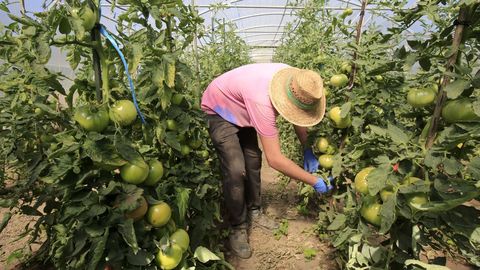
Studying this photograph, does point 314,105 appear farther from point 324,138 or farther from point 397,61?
point 397,61

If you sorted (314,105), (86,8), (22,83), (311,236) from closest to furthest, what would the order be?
(86,8) → (22,83) → (314,105) → (311,236)

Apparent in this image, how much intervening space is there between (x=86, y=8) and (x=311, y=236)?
2.35 m

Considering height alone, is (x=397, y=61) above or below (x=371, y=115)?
above

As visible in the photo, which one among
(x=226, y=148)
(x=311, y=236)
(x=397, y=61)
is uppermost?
(x=397, y=61)

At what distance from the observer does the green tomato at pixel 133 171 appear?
1223 millimetres

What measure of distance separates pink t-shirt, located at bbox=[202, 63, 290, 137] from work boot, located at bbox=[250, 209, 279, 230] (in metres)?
0.94

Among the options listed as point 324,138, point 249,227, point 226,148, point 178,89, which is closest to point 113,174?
point 178,89

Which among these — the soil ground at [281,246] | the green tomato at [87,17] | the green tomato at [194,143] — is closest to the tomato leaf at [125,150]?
the green tomato at [87,17]

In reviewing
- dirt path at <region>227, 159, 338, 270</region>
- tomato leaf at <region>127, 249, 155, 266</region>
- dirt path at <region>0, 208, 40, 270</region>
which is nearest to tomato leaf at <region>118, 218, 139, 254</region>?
tomato leaf at <region>127, 249, 155, 266</region>

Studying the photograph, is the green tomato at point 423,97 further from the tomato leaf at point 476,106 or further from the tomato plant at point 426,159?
the tomato leaf at point 476,106

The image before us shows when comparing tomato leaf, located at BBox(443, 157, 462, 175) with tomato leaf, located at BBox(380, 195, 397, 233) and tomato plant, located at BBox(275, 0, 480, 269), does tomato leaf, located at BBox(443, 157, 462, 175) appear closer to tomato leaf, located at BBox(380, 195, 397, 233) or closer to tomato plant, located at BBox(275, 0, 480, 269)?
tomato plant, located at BBox(275, 0, 480, 269)

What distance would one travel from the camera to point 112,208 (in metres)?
1.20

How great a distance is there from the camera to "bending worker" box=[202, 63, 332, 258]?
2.02 m

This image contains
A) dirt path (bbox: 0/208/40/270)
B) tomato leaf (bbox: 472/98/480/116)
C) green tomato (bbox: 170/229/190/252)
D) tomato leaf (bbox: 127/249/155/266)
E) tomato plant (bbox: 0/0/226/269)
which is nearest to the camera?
tomato leaf (bbox: 472/98/480/116)
